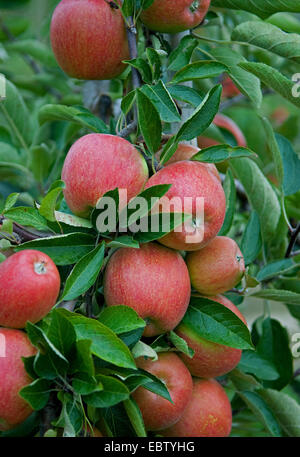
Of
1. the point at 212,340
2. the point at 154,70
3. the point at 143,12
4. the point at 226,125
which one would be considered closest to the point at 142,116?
the point at 154,70

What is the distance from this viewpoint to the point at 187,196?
0.73 m

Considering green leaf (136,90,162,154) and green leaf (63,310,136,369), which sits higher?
green leaf (136,90,162,154)

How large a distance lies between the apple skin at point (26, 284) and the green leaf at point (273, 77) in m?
0.40

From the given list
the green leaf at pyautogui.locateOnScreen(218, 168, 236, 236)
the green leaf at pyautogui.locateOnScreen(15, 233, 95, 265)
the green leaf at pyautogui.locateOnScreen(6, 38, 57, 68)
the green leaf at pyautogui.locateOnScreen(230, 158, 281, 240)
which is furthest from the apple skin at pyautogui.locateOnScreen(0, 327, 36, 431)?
the green leaf at pyautogui.locateOnScreen(6, 38, 57, 68)

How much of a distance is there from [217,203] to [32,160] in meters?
0.66

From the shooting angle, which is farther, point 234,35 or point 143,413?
point 234,35

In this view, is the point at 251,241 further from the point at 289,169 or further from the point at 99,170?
the point at 99,170

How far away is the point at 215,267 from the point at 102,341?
0.21 meters

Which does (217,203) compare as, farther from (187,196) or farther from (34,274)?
(34,274)

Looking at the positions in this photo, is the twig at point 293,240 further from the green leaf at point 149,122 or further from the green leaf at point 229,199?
the green leaf at point 149,122

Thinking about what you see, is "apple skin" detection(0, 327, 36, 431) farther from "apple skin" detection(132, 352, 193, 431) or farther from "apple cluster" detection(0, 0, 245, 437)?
"apple skin" detection(132, 352, 193, 431)

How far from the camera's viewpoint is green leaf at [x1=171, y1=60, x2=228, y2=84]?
802 millimetres

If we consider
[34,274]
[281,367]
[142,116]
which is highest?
[142,116]

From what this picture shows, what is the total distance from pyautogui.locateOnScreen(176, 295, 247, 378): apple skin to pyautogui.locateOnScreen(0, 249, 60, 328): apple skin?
23 centimetres
